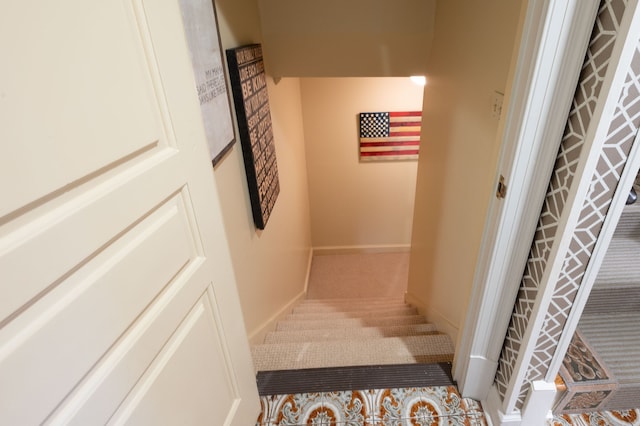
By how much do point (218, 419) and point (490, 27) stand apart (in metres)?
1.62

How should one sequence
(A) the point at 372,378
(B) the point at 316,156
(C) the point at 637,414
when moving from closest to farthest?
1. (C) the point at 637,414
2. (A) the point at 372,378
3. (B) the point at 316,156

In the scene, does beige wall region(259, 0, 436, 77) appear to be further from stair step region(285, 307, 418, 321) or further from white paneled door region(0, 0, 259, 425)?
stair step region(285, 307, 418, 321)

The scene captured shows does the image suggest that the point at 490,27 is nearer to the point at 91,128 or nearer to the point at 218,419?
the point at 91,128

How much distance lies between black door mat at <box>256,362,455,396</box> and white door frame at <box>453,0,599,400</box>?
0.27m

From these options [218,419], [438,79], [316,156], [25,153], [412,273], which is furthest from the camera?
[316,156]

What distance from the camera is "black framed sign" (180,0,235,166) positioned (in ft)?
3.38

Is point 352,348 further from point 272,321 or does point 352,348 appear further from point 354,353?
point 272,321

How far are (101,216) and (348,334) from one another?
178 centimetres

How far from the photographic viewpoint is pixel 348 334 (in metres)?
2.09

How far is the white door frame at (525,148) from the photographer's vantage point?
2.51ft

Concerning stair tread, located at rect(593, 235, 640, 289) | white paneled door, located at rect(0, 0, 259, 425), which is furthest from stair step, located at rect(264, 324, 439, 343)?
white paneled door, located at rect(0, 0, 259, 425)

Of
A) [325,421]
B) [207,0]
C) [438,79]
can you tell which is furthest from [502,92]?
[325,421]

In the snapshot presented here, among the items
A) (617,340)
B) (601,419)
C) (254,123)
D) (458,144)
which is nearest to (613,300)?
(617,340)

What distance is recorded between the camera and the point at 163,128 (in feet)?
2.48
